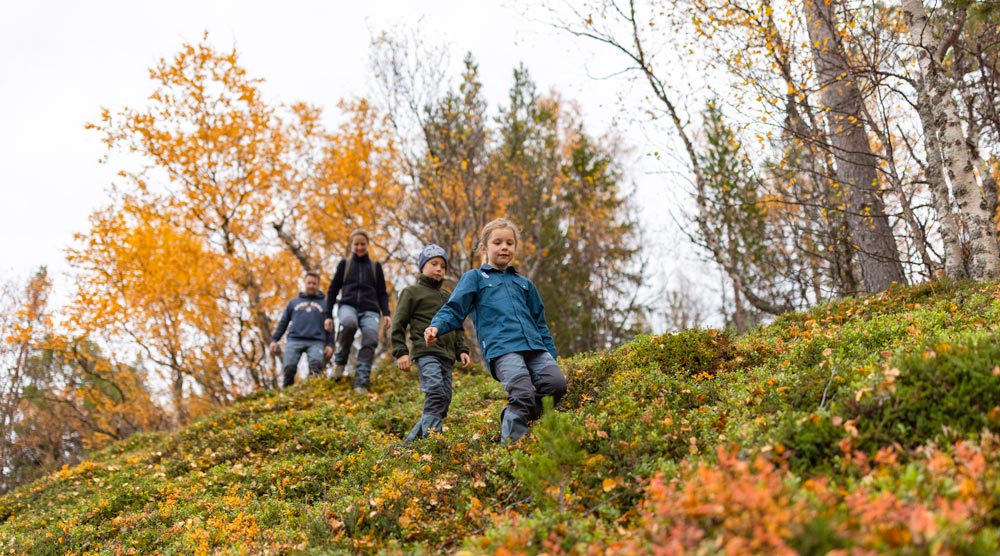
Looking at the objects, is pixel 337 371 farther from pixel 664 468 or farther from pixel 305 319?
pixel 664 468

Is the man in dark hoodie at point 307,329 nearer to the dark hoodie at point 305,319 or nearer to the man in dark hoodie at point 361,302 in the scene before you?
the dark hoodie at point 305,319

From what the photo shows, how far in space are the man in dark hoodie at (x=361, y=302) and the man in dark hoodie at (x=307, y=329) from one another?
1259 mm

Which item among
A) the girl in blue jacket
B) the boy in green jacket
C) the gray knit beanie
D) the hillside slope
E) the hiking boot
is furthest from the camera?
the hiking boot

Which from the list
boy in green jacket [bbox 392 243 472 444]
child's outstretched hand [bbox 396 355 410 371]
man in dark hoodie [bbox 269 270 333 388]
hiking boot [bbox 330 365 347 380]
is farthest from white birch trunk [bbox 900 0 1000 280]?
man in dark hoodie [bbox 269 270 333 388]

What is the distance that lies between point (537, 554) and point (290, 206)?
1825 centimetres

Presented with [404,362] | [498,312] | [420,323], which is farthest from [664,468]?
[420,323]

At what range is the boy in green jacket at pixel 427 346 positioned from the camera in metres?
6.11

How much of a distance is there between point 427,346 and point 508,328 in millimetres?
1334

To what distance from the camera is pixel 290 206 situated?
1944 centimetres

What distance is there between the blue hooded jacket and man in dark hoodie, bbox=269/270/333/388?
602 centimetres

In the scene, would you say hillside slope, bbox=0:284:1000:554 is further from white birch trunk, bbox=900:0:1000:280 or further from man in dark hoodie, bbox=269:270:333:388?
man in dark hoodie, bbox=269:270:333:388

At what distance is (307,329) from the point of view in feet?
35.7

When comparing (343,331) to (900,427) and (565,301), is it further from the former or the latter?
(565,301)

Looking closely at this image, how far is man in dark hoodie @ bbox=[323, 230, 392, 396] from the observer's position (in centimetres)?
954
